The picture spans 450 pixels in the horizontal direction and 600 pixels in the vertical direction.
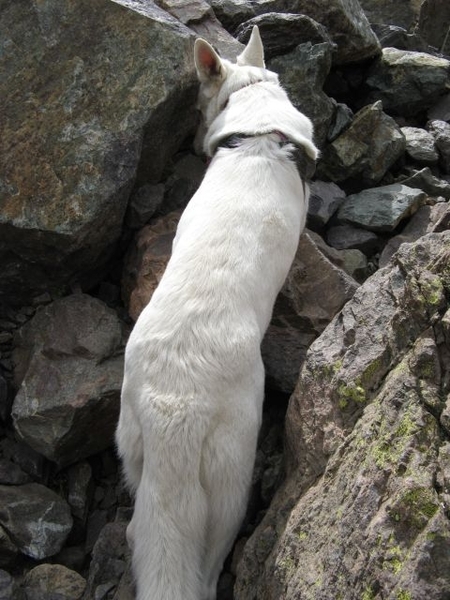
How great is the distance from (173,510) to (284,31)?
6811 millimetres

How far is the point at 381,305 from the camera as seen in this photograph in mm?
4613

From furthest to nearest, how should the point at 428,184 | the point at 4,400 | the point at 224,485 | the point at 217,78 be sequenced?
the point at 428,184, the point at 217,78, the point at 4,400, the point at 224,485

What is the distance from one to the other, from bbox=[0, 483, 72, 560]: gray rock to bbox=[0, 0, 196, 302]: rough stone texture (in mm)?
2042

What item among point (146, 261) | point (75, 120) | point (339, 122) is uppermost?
point (75, 120)

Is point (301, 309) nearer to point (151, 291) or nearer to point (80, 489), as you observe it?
point (151, 291)

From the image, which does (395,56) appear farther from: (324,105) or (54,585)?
(54,585)

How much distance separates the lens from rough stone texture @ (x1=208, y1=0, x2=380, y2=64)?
944 centimetres

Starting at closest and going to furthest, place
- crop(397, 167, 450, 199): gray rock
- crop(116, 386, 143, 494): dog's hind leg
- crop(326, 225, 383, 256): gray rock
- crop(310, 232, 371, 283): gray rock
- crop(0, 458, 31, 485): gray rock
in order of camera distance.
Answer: crop(116, 386, 143, 494): dog's hind leg → crop(0, 458, 31, 485): gray rock → crop(310, 232, 371, 283): gray rock → crop(326, 225, 383, 256): gray rock → crop(397, 167, 450, 199): gray rock

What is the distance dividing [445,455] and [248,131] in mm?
3556

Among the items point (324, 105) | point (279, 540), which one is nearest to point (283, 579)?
point (279, 540)

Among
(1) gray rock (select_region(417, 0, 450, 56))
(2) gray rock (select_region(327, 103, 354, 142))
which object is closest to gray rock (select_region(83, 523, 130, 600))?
(2) gray rock (select_region(327, 103, 354, 142))

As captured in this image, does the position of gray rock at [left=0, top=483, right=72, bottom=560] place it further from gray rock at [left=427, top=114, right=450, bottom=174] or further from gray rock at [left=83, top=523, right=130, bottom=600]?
gray rock at [left=427, top=114, right=450, bottom=174]

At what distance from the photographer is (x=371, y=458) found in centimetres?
371

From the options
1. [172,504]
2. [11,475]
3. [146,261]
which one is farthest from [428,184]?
[11,475]
